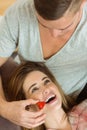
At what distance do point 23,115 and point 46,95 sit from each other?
128 millimetres

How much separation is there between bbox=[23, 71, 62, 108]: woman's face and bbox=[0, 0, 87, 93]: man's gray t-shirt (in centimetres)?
8

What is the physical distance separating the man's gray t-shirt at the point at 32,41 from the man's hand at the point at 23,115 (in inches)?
8.5

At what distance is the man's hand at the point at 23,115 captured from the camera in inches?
44.7

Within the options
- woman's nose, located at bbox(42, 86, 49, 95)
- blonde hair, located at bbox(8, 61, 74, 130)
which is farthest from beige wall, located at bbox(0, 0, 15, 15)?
woman's nose, located at bbox(42, 86, 49, 95)

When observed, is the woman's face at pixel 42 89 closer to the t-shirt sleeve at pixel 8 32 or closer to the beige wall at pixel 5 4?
the t-shirt sleeve at pixel 8 32

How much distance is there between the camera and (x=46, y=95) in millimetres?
1204

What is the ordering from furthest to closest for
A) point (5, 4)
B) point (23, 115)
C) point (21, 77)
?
point (5, 4) < point (21, 77) < point (23, 115)

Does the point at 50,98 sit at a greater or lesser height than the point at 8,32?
lesser

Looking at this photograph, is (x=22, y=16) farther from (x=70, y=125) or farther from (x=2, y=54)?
(x=70, y=125)

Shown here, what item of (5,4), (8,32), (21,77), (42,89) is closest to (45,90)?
(42,89)

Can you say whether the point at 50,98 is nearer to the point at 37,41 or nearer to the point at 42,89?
the point at 42,89

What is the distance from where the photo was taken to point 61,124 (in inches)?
49.2

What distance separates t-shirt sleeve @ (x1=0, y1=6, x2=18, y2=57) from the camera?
1163 millimetres

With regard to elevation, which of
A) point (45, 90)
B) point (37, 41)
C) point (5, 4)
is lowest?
point (5, 4)
